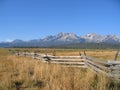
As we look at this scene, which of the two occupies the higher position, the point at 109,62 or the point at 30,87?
the point at 109,62

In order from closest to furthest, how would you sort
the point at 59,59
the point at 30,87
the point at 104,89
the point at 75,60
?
the point at 104,89
the point at 30,87
the point at 75,60
the point at 59,59

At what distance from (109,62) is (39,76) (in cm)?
324

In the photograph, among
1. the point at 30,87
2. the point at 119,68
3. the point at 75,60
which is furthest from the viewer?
the point at 75,60

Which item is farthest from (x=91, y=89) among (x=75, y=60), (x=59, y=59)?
(x=59, y=59)

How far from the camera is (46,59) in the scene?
23.6 m

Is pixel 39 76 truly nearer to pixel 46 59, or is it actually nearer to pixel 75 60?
pixel 75 60

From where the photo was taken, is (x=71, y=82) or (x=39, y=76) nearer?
(x=71, y=82)

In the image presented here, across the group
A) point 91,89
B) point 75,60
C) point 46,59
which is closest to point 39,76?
point 91,89

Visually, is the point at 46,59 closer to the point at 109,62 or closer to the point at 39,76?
the point at 39,76

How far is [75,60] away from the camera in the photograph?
20.5 meters

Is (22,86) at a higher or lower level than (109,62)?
lower

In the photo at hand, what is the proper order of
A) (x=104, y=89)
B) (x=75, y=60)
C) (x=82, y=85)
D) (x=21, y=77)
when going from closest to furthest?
(x=104, y=89) → (x=82, y=85) → (x=21, y=77) → (x=75, y=60)

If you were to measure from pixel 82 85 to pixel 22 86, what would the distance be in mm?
2686

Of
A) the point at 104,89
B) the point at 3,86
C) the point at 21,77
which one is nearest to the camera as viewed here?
the point at 104,89
